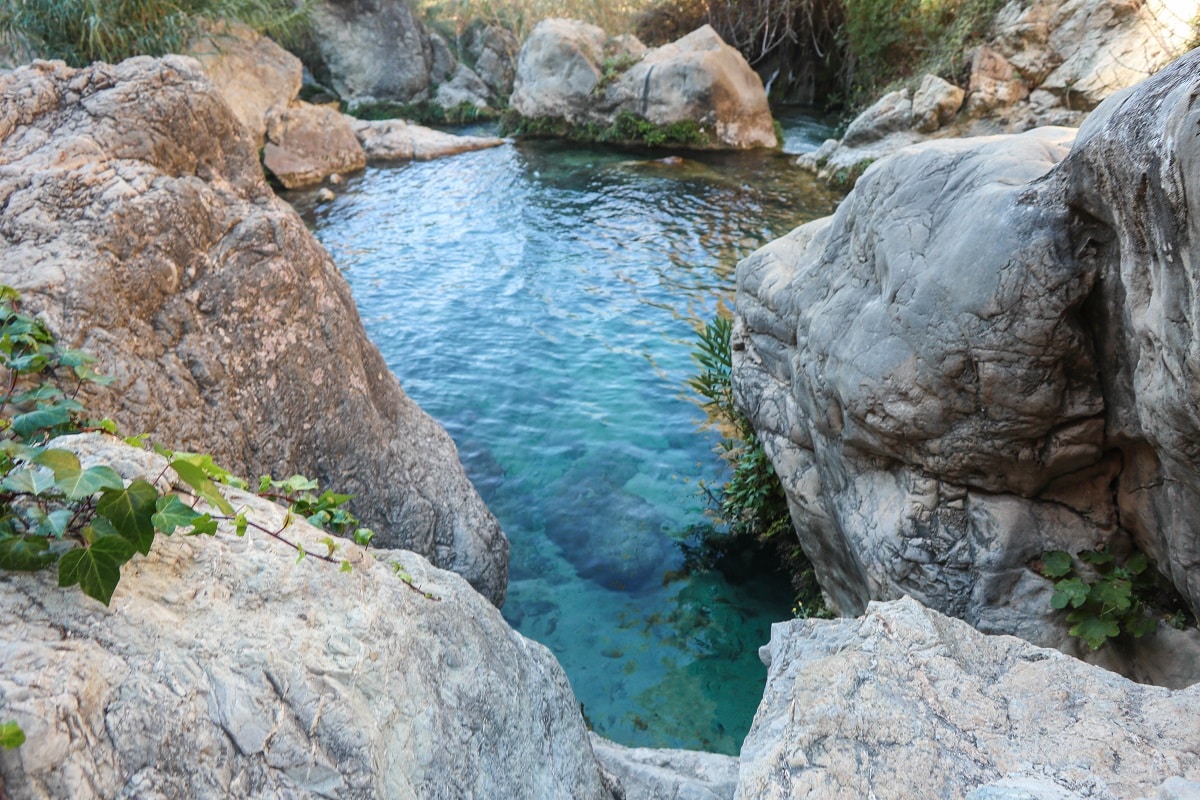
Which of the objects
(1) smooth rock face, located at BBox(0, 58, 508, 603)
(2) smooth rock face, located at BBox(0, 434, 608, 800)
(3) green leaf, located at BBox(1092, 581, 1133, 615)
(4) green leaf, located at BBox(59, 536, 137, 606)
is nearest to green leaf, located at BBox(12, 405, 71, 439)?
(2) smooth rock face, located at BBox(0, 434, 608, 800)

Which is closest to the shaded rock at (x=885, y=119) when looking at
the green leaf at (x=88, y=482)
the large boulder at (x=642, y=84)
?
the large boulder at (x=642, y=84)

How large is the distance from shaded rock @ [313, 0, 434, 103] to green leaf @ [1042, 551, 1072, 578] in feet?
88.4

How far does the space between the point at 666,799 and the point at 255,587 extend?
2.07 meters

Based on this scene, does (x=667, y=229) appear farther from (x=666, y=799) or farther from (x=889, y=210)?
(x=666, y=799)

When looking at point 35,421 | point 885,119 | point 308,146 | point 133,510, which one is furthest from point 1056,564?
point 308,146

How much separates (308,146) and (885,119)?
13.6 meters

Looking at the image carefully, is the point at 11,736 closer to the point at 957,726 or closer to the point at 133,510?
the point at 133,510

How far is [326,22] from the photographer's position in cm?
2620

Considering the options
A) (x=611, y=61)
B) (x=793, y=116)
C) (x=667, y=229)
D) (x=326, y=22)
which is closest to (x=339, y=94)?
(x=326, y=22)

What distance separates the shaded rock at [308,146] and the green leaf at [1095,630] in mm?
18781

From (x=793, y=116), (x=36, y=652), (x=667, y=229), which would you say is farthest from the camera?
(x=793, y=116)

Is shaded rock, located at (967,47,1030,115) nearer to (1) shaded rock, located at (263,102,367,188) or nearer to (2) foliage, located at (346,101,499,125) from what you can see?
(1) shaded rock, located at (263,102,367,188)

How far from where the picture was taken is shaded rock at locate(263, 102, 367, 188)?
1878 cm

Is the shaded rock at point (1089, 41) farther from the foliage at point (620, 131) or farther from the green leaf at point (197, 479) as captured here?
the green leaf at point (197, 479)
